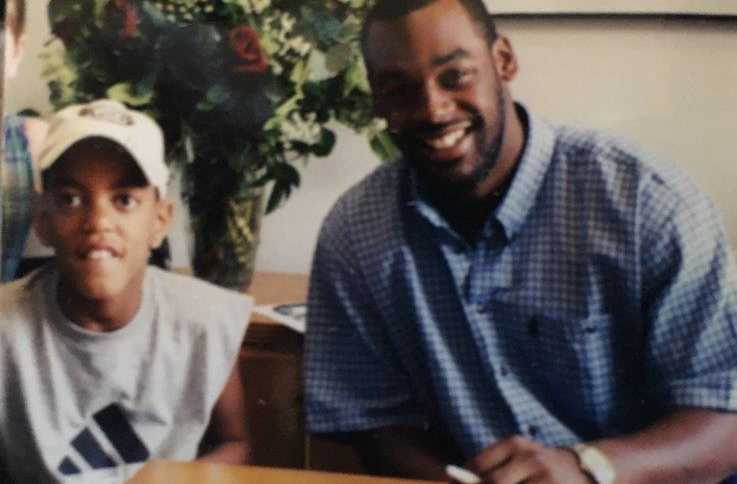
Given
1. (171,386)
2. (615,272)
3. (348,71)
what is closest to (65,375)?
(171,386)

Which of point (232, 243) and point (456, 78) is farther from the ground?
point (456, 78)

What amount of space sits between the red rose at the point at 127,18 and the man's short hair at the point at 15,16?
8 cm

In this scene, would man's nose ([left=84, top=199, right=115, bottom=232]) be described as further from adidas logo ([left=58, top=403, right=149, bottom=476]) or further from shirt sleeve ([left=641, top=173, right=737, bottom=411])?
shirt sleeve ([left=641, top=173, right=737, bottom=411])

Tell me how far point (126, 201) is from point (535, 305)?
0.32m

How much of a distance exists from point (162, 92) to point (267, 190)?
0.11 m

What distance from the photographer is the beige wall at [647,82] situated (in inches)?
24.0

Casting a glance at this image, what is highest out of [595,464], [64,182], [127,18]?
[127,18]

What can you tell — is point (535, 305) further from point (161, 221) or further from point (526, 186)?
point (161, 221)

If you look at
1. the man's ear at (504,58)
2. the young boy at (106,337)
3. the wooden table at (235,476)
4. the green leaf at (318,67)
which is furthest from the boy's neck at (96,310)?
the man's ear at (504,58)

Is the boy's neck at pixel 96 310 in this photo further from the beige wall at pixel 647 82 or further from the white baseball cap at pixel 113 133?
the beige wall at pixel 647 82

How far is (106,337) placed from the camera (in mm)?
665

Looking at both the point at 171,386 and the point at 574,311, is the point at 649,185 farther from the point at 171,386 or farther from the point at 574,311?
the point at 171,386

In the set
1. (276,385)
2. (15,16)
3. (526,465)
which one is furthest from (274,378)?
(15,16)

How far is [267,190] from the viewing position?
0.70 metres
